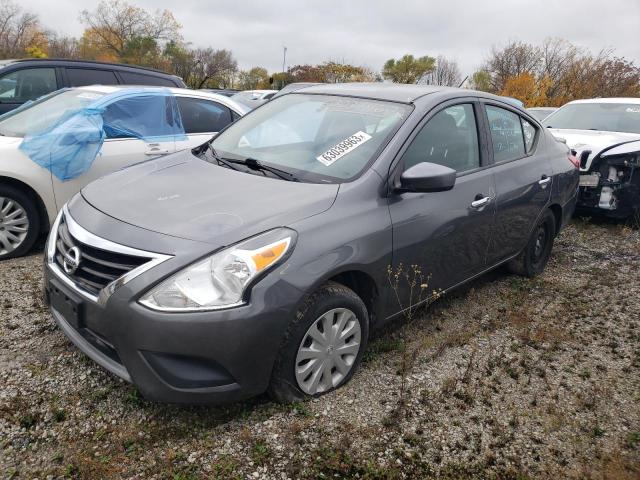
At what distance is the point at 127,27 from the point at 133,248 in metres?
65.5

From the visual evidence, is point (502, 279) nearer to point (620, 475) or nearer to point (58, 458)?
point (620, 475)

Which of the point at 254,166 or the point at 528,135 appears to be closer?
the point at 254,166

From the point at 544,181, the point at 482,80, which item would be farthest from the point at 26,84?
the point at 482,80

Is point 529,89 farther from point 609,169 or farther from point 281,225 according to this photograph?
point 281,225

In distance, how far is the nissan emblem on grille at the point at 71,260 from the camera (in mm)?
2408

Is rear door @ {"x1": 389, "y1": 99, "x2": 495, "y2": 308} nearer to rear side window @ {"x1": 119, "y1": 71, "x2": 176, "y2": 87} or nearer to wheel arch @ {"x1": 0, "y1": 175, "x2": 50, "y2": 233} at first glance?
wheel arch @ {"x1": 0, "y1": 175, "x2": 50, "y2": 233}

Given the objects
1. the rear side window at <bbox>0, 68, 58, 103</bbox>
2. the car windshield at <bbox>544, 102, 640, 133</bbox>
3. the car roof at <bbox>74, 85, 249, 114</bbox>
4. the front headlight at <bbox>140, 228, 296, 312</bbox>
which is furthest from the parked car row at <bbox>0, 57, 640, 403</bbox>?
the car windshield at <bbox>544, 102, 640, 133</bbox>

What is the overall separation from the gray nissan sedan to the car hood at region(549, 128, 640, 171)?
2875 millimetres

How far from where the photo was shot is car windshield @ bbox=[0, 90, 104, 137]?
4750mm

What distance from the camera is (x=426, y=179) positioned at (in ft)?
9.11

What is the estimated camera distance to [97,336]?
234cm

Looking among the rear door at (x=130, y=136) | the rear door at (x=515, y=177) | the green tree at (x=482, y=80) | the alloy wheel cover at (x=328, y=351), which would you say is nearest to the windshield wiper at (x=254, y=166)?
the alloy wheel cover at (x=328, y=351)

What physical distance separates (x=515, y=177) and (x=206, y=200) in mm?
2439

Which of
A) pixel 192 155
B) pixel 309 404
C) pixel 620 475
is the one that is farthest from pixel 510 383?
pixel 192 155
